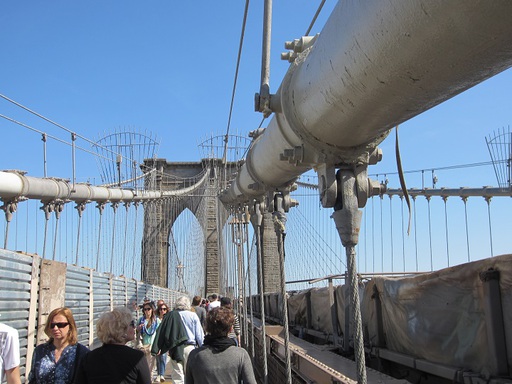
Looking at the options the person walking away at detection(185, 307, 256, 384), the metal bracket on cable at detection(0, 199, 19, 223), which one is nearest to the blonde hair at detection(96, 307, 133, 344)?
the person walking away at detection(185, 307, 256, 384)

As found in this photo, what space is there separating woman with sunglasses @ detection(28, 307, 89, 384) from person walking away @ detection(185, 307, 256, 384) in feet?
2.04

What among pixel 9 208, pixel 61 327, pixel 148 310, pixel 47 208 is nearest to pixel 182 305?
pixel 148 310

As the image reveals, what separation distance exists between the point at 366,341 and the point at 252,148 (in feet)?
7.90

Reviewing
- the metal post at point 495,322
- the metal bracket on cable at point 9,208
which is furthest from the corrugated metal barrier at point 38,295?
the metal post at point 495,322

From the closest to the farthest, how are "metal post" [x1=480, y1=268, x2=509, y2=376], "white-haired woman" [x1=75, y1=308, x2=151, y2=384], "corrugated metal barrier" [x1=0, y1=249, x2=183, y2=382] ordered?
1. "white-haired woman" [x1=75, y1=308, x2=151, y2=384]
2. "metal post" [x1=480, y1=268, x2=509, y2=376]
3. "corrugated metal barrier" [x1=0, y1=249, x2=183, y2=382]

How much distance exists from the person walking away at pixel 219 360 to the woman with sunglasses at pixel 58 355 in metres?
0.62

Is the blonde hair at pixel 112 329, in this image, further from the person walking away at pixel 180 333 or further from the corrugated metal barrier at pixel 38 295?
the person walking away at pixel 180 333

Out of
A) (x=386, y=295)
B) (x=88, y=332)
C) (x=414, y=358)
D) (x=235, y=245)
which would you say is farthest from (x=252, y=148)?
(x=235, y=245)

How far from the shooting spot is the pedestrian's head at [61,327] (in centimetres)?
292

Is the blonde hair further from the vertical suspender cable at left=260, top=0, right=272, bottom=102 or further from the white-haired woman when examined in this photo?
the vertical suspender cable at left=260, top=0, right=272, bottom=102

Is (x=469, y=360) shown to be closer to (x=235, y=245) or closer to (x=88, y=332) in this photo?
(x=88, y=332)

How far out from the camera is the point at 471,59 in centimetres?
141

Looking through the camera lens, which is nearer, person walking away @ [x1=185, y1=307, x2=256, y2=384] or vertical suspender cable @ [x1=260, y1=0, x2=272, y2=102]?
person walking away @ [x1=185, y1=307, x2=256, y2=384]

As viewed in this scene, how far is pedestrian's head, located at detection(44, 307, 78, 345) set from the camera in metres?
2.92
